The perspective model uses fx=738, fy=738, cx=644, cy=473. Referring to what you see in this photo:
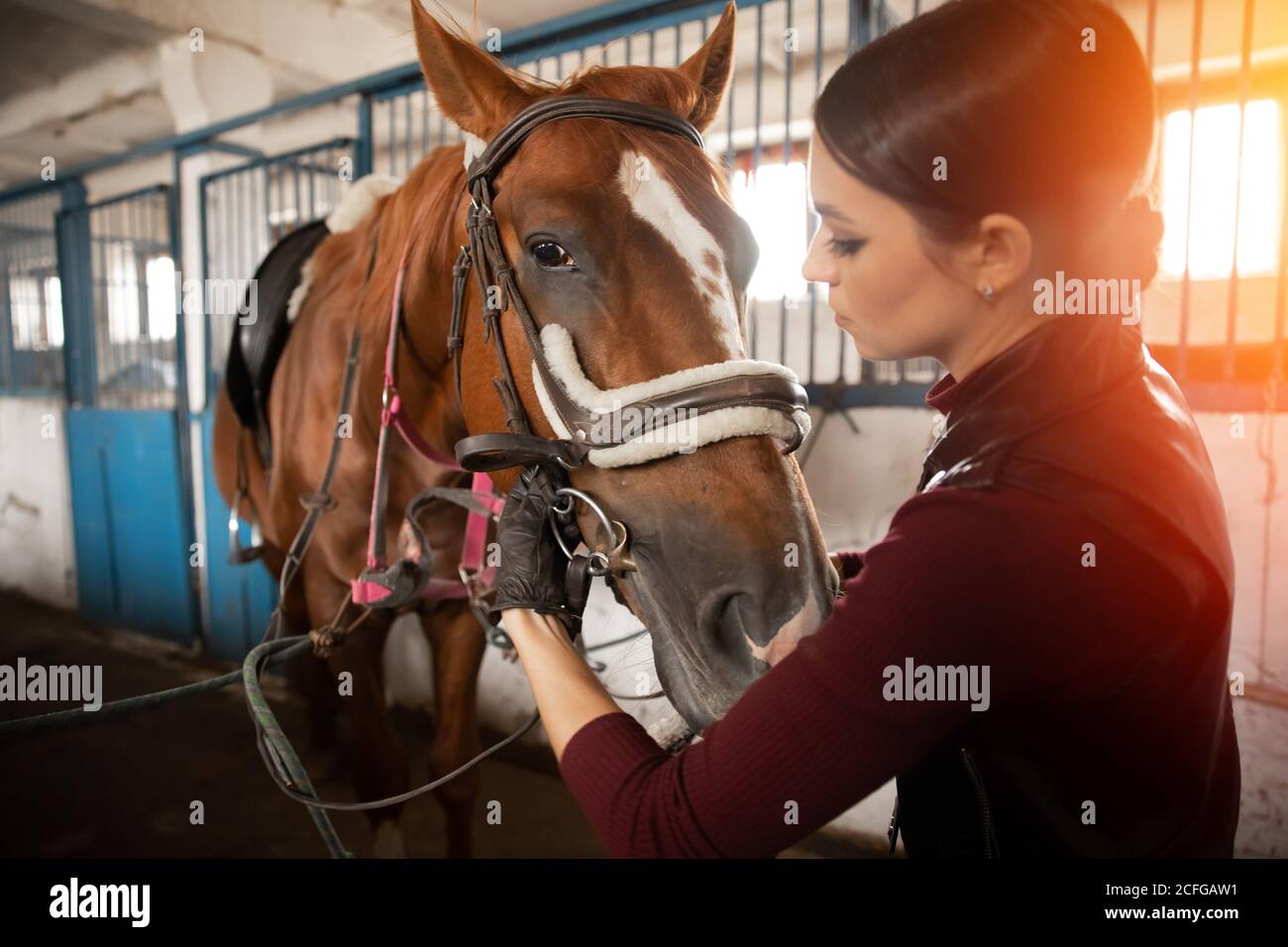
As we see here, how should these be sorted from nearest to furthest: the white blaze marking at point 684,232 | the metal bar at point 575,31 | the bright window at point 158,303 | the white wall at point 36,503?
the white blaze marking at point 684,232, the metal bar at point 575,31, the white wall at point 36,503, the bright window at point 158,303

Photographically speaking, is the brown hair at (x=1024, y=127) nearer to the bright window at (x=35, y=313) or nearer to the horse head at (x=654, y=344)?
the horse head at (x=654, y=344)

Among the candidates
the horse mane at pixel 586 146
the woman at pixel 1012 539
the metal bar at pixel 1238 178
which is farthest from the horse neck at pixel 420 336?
the metal bar at pixel 1238 178

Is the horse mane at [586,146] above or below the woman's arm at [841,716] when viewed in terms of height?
above

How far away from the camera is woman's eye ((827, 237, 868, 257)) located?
2.39 ft

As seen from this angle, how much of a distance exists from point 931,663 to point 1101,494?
0.19 metres

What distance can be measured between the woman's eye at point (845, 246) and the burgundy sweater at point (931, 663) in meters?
0.27

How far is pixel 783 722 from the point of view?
619mm

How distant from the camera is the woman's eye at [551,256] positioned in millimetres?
1071

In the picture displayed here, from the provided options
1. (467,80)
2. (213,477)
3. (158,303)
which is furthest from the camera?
(158,303)

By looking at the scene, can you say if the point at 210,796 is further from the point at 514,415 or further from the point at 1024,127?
the point at 1024,127

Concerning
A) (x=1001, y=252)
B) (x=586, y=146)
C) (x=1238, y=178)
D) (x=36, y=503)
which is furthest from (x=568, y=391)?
(x=36, y=503)

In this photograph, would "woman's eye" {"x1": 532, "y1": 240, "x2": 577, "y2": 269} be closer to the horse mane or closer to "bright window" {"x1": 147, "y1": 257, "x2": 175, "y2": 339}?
the horse mane

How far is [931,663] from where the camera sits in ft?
1.90

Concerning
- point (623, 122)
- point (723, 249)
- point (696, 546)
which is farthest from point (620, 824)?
point (623, 122)
